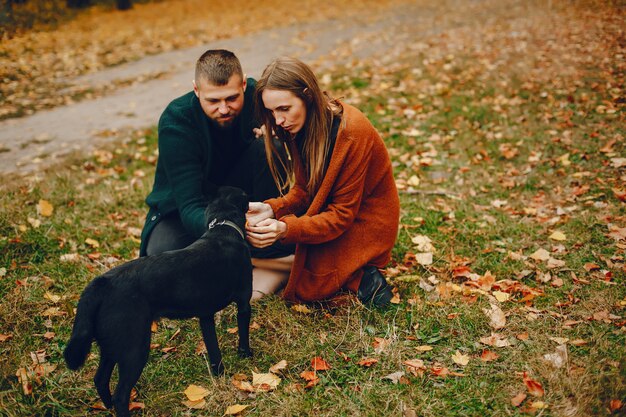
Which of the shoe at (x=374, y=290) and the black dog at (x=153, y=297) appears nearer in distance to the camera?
the black dog at (x=153, y=297)

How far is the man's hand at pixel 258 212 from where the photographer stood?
2992 mm

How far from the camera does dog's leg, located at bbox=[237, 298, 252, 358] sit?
2588 millimetres

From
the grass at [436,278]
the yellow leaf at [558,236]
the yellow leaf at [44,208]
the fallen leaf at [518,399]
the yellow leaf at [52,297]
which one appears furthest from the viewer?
the yellow leaf at [44,208]

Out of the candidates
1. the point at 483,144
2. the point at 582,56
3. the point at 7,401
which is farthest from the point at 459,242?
the point at 582,56

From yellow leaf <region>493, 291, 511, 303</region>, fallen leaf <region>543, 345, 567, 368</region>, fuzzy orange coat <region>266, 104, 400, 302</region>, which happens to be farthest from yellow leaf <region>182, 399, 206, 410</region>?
yellow leaf <region>493, 291, 511, 303</region>

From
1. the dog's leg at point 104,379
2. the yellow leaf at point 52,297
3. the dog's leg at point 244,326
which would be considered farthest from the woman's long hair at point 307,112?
the yellow leaf at point 52,297

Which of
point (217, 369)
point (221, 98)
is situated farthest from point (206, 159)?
point (217, 369)

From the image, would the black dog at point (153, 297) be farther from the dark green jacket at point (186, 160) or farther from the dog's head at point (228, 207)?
the dark green jacket at point (186, 160)

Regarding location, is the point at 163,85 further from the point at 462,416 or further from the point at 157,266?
the point at 462,416

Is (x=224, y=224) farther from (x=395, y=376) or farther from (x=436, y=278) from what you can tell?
(x=436, y=278)

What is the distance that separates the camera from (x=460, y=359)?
2625mm

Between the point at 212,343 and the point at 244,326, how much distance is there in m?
0.21

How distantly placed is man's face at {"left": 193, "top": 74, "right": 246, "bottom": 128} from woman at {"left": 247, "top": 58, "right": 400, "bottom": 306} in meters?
0.23

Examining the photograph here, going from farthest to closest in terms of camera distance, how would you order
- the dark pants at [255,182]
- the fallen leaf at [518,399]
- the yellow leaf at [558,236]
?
the yellow leaf at [558,236] < the dark pants at [255,182] < the fallen leaf at [518,399]
